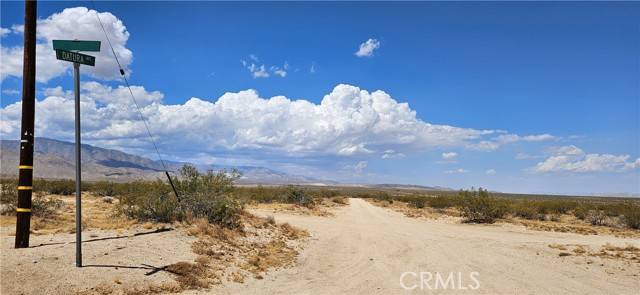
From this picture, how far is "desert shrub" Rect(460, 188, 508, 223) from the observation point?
31938 mm

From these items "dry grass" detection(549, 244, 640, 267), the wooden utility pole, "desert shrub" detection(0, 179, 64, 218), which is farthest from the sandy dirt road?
"desert shrub" detection(0, 179, 64, 218)

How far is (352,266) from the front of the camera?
1405 cm

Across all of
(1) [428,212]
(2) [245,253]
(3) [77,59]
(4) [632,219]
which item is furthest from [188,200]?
(1) [428,212]

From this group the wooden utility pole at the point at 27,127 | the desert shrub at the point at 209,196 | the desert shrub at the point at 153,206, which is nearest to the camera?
the wooden utility pole at the point at 27,127

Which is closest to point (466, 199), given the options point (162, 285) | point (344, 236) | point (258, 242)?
point (344, 236)

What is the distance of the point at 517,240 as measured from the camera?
21.3 m

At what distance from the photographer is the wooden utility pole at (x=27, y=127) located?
1085 cm

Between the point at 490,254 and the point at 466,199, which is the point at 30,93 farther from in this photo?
the point at 466,199

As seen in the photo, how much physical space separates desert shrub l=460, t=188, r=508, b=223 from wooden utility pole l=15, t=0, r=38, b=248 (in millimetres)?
27343

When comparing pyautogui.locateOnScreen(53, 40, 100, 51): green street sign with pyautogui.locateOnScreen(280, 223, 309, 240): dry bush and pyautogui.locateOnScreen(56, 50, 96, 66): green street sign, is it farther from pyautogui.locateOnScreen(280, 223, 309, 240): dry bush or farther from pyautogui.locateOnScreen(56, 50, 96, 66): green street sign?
pyautogui.locateOnScreen(280, 223, 309, 240): dry bush

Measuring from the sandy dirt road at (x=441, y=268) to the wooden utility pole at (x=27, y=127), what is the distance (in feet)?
16.2

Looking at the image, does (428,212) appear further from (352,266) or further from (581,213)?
(352,266)

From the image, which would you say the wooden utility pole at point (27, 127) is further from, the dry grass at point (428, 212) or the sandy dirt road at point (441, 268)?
the dry grass at point (428, 212)

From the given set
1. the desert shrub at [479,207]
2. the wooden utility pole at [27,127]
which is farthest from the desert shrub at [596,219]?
A: the wooden utility pole at [27,127]
